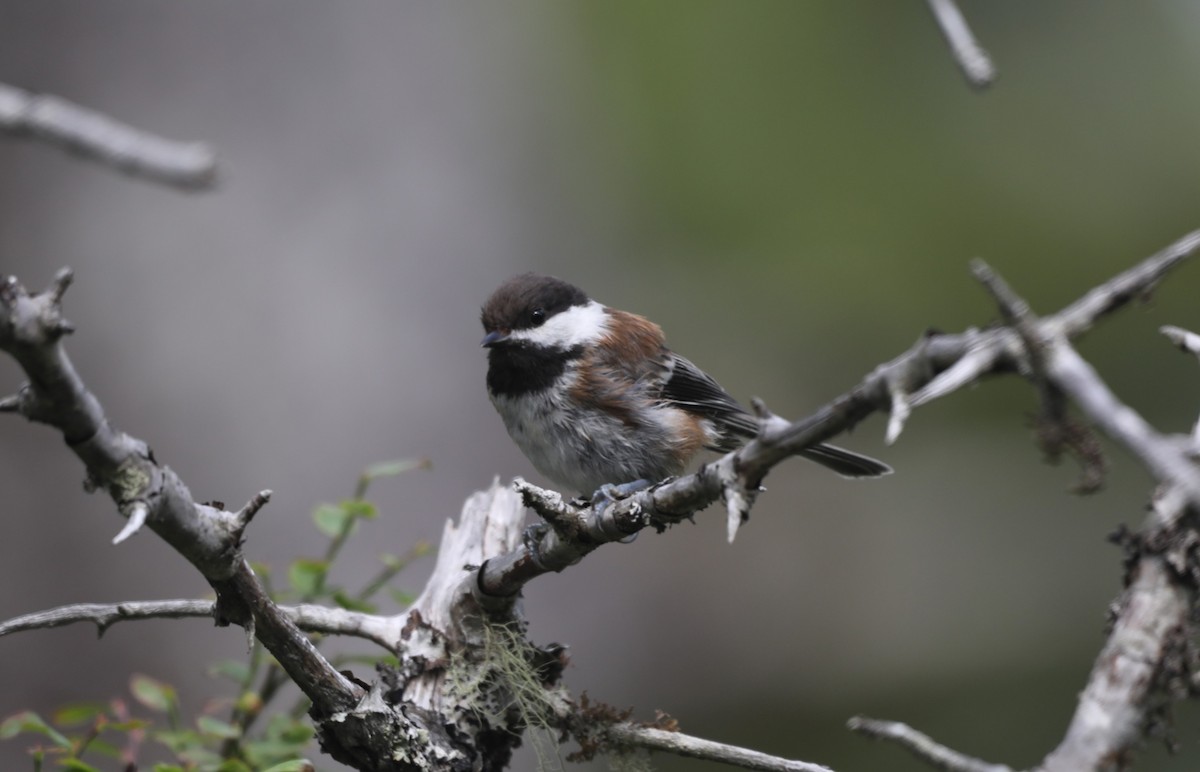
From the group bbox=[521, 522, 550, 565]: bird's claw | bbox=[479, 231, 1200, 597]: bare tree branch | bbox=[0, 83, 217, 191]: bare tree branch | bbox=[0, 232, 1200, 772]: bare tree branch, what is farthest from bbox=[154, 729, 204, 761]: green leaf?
bbox=[0, 83, 217, 191]: bare tree branch

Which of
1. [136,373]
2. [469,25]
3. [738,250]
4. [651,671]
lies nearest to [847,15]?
[738,250]

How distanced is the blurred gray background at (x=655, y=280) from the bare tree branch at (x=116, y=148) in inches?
133

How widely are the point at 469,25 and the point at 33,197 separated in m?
2.29

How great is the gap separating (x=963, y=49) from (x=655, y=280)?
4.65 metres

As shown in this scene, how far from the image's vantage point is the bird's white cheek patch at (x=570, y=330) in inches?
140

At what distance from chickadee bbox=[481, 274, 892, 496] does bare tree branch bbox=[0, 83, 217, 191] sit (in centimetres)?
215

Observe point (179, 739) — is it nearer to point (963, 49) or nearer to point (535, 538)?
point (535, 538)

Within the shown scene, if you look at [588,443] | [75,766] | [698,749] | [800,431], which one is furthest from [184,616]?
[588,443]

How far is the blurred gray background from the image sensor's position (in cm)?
494

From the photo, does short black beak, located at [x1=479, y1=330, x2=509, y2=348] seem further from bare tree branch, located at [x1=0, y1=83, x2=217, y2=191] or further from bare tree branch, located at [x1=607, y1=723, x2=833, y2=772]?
bare tree branch, located at [x1=0, y1=83, x2=217, y2=191]

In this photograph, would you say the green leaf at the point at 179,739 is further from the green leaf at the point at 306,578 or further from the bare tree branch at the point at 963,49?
the bare tree branch at the point at 963,49

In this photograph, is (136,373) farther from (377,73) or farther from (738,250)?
(738,250)

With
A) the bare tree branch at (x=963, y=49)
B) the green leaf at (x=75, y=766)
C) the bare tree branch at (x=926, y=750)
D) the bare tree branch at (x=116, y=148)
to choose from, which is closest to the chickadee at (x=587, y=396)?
the green leaf at (x=75, y=766)

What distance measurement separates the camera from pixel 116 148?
1284 mm
